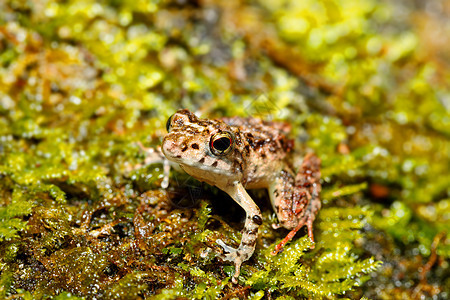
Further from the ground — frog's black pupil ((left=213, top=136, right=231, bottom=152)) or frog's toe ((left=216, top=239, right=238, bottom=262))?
frog's black pupil ((left=213, top=136, right=231, bottom=152))

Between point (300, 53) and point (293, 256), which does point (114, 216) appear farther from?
point (300, 53)

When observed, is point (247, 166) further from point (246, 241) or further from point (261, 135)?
point (246, 241)

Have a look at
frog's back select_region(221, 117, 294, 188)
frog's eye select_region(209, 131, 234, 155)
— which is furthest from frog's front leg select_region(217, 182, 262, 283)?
frog's eye select_region(209, 131, 234, 155)

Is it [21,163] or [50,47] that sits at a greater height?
[50,47]

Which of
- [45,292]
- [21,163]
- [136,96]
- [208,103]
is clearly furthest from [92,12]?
[45,292]

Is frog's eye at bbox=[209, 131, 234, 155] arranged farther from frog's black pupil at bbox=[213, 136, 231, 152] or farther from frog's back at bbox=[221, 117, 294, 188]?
frog's back at bbox=[221, 117, 294, 188]

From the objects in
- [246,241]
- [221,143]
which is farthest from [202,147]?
[246,241]
